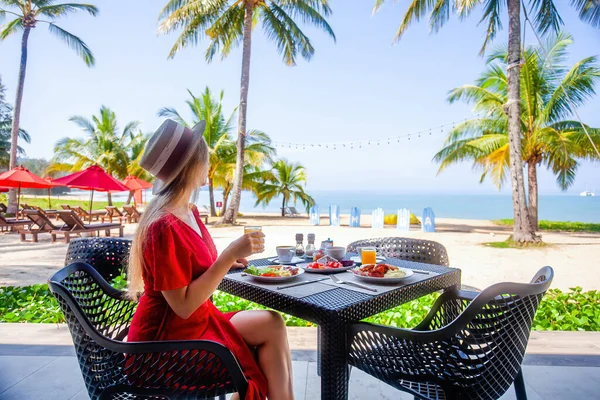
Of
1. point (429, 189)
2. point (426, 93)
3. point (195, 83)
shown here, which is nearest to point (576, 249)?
point (195, 83)

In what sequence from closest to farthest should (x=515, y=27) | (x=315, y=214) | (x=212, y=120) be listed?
1. (x=515, y=27)
2. (x=315, y=214)
3. (x=212, y=120)

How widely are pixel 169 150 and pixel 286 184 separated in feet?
62.1

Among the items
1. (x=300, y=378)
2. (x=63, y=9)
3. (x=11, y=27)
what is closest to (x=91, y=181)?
(x=300, y=378)

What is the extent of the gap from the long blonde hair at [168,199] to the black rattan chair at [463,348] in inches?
32.5

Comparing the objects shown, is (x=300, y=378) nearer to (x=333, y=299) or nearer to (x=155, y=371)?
(x=333, y=299)

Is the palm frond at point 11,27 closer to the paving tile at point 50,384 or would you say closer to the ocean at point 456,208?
the ocean at point 456,208

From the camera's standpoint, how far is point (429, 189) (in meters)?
182

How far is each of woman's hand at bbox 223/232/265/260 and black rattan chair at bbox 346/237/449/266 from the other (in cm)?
148

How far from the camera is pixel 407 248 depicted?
109 inches

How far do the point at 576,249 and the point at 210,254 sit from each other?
997cm

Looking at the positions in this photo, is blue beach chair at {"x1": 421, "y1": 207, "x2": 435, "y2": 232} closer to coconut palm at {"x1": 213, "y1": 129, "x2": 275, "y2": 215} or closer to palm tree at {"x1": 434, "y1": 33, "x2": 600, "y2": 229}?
palm tree at {"x1": 434, "y1": 33, "x2": 600, "y2": 229}

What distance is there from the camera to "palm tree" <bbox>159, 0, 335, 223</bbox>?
1280 centimetres

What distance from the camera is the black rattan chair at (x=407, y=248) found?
2641 mm

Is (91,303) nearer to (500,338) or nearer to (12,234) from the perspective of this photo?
(500,338)
